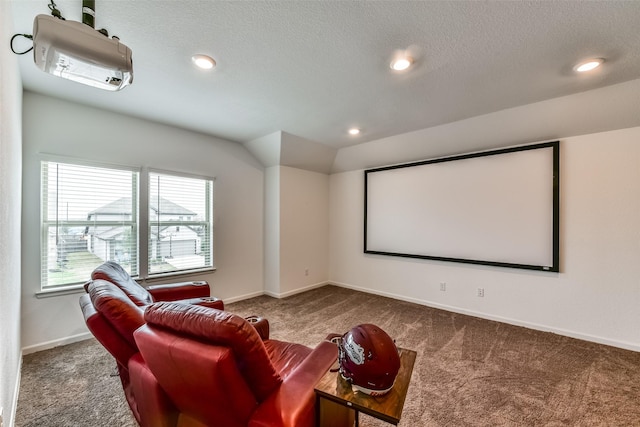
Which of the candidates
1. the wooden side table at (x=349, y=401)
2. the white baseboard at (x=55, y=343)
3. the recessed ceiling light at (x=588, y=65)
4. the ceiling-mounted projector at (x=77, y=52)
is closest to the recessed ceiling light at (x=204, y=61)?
the ceiling-mounted projector at (x=77, y=52)

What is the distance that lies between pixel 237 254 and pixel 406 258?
2803mm

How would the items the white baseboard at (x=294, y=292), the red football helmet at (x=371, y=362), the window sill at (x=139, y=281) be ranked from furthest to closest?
the white baseboard at (x=294, y=292)
the window sill at (x=139, y=281)
the red football helmet at (x=371, y=362)

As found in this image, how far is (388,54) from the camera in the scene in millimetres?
2047

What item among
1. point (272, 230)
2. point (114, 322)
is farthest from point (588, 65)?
point (272, 230)

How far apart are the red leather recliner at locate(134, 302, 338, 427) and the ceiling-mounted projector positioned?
1.29m

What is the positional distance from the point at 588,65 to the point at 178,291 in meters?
4.23

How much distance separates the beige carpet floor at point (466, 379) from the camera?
5.94ft

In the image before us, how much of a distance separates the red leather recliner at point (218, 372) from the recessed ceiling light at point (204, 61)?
1.85 metres

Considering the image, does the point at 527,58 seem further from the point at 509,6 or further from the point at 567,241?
the point at 567,241

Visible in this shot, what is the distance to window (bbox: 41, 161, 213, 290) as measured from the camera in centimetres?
281

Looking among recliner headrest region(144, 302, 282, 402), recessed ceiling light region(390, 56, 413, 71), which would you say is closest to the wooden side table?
recliner headrest region(144, 302, 282, 402)

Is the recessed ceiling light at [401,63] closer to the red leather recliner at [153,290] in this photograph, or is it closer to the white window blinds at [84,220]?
the red leather recliner at [153,290]

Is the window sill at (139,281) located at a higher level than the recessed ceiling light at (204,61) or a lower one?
lower

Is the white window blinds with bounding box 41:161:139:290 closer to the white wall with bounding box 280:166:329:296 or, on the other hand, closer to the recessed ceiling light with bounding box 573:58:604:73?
the white wall with bounding box 280:166:329:296
